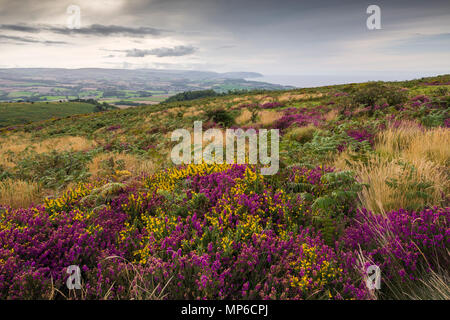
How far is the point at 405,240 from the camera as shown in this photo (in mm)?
2428

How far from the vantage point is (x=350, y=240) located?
2.64 metres

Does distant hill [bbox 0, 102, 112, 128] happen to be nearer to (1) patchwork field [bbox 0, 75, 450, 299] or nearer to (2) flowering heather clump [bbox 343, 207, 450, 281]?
(1) patchwork field [bbox 0, 75, 450, 299]

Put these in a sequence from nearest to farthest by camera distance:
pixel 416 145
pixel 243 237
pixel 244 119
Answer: pixel 243 237 → pixel 416 145 → pixel 244 119

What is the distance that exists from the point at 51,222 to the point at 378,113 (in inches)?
413

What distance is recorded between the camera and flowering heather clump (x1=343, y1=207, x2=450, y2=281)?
2.23m

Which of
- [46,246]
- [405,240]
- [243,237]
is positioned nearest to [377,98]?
[405,240]

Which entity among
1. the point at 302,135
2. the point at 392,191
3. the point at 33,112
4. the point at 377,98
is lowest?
the point at 392,191

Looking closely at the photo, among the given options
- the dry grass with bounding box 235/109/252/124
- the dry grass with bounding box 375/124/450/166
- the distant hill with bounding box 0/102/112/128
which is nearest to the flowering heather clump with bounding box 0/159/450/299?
the dry grass with bounding box 375/124/450/166

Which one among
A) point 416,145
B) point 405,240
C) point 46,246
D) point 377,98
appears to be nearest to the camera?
point 405,240

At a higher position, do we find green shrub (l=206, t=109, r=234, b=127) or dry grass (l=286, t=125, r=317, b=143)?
green shrub (l=206, t=109, r=234, b=127)

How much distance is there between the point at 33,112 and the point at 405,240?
11046 cm

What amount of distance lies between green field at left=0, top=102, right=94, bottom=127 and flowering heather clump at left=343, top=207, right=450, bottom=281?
9736cm

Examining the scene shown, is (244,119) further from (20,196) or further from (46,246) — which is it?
(46,246)
